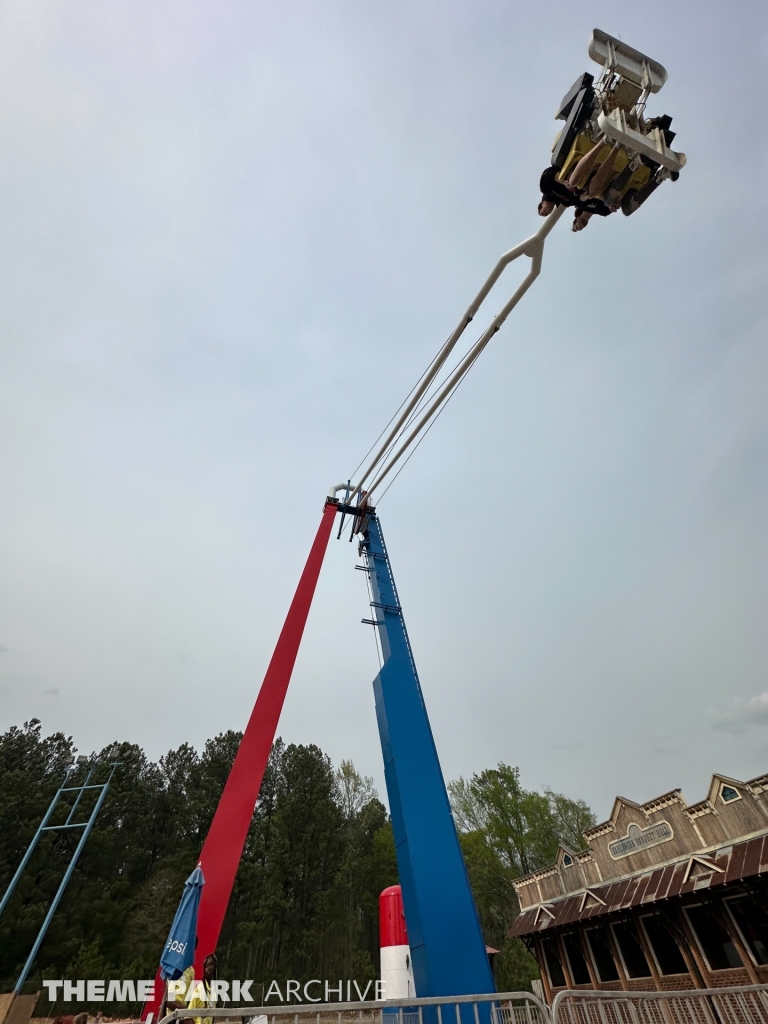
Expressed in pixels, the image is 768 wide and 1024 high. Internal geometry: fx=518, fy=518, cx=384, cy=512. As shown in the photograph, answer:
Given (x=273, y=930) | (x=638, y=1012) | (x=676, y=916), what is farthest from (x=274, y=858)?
(x=638, y=1012)

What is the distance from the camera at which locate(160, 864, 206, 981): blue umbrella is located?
6008mm

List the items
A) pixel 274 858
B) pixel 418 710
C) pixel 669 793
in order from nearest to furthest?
1. pixel 418 710
2. pixel 669 793
3. pixel 274 858

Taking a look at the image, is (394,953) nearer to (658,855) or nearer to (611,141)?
(658,855)

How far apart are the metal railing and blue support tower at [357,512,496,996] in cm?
53

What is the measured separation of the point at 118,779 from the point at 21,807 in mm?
4915

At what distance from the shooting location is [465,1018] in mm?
6191

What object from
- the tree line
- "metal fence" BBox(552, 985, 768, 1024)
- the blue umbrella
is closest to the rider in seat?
"metal fence" BBox(552, 985, 768, 1024)

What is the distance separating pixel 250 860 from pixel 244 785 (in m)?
26.8

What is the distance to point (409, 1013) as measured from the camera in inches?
203

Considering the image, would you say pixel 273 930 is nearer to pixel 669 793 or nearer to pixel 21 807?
pixel 21 807

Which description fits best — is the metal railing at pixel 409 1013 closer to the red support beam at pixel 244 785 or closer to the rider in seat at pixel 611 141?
the red support beam at pixel 244 785

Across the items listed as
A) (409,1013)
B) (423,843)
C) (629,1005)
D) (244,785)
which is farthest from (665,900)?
(244,785)

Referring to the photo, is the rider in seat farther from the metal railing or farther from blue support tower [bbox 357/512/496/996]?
blue support tower [bbox 357/512/496/996]

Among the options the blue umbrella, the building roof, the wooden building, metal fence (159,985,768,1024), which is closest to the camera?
metal fence (159,985,768,1024)
